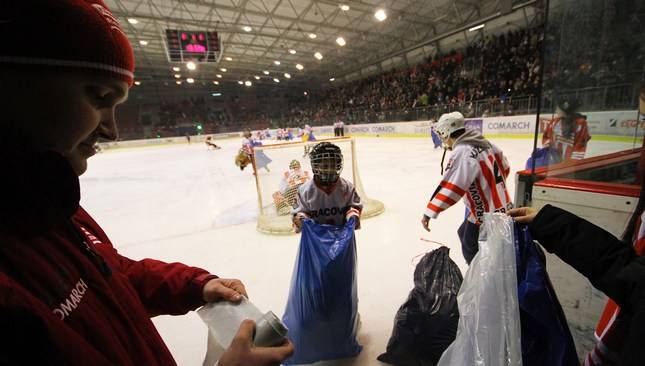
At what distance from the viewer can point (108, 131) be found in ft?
1.93

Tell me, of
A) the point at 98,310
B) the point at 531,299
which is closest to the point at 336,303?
the point at 531,299

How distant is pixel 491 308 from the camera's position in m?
0.96

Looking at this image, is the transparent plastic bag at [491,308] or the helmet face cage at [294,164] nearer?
the transparent plastic bag at [491,308]

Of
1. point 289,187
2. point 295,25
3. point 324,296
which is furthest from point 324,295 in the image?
point 295,25

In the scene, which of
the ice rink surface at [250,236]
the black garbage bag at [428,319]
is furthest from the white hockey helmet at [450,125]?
the black garbage bag at [428,319]

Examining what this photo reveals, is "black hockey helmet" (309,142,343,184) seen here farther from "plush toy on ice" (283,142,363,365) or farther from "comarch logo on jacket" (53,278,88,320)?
"comarch logo on jacket" (53,278,88,320)

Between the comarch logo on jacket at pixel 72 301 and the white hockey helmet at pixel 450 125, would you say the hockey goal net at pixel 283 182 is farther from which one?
the comarch logo on jacket at pixel 72 301

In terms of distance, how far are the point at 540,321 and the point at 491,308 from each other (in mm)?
139

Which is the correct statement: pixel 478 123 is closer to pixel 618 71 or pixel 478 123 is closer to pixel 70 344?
pixel 618 71

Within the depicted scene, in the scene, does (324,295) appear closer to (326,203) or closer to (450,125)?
(326,203)

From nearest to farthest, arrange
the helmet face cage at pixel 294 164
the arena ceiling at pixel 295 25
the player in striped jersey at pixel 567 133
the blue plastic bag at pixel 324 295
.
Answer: the blue plastic bag at pixel 324 295 → the player in striped jersey at pixel 567 133 → the helmet face cage at pixel 294 164 → the arena ceiling at pixel 295 25

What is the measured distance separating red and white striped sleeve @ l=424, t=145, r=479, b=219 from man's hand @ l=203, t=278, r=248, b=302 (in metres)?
1.54

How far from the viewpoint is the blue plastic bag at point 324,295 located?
1.55 m

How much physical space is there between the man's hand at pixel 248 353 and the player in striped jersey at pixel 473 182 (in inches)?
65.1
